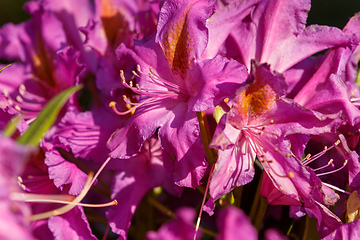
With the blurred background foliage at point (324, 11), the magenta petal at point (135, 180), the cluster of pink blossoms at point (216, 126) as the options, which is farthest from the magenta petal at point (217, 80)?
the blurred background foliage at point (324, 11)

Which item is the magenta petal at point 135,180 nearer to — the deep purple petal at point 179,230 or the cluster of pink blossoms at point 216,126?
the cluster of pink blossoms at point 216,126

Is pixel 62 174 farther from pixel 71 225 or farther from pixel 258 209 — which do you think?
pixel 258 209

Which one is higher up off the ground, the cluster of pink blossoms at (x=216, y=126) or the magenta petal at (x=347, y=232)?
the cluster of pink blossoms at (x=216, y=126)

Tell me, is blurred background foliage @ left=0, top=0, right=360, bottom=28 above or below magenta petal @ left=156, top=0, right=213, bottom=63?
below

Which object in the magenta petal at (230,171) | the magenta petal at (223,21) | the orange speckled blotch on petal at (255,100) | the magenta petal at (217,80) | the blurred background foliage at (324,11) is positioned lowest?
the blurred background foliage at (324,11)

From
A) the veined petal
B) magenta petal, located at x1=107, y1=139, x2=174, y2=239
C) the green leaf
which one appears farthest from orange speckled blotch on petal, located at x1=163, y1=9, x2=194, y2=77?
the green leaf

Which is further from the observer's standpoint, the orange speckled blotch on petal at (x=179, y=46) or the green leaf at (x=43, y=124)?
the orange speckled blotch on petal at (x=179, y=46)

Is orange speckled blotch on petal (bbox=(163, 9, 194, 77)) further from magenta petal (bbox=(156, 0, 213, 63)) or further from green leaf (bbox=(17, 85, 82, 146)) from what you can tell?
green leaf (bbox=(17, 85, 82, 146))

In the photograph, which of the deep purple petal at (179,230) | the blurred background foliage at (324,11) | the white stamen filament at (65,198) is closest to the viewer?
the deep purple petal at (179,230)
